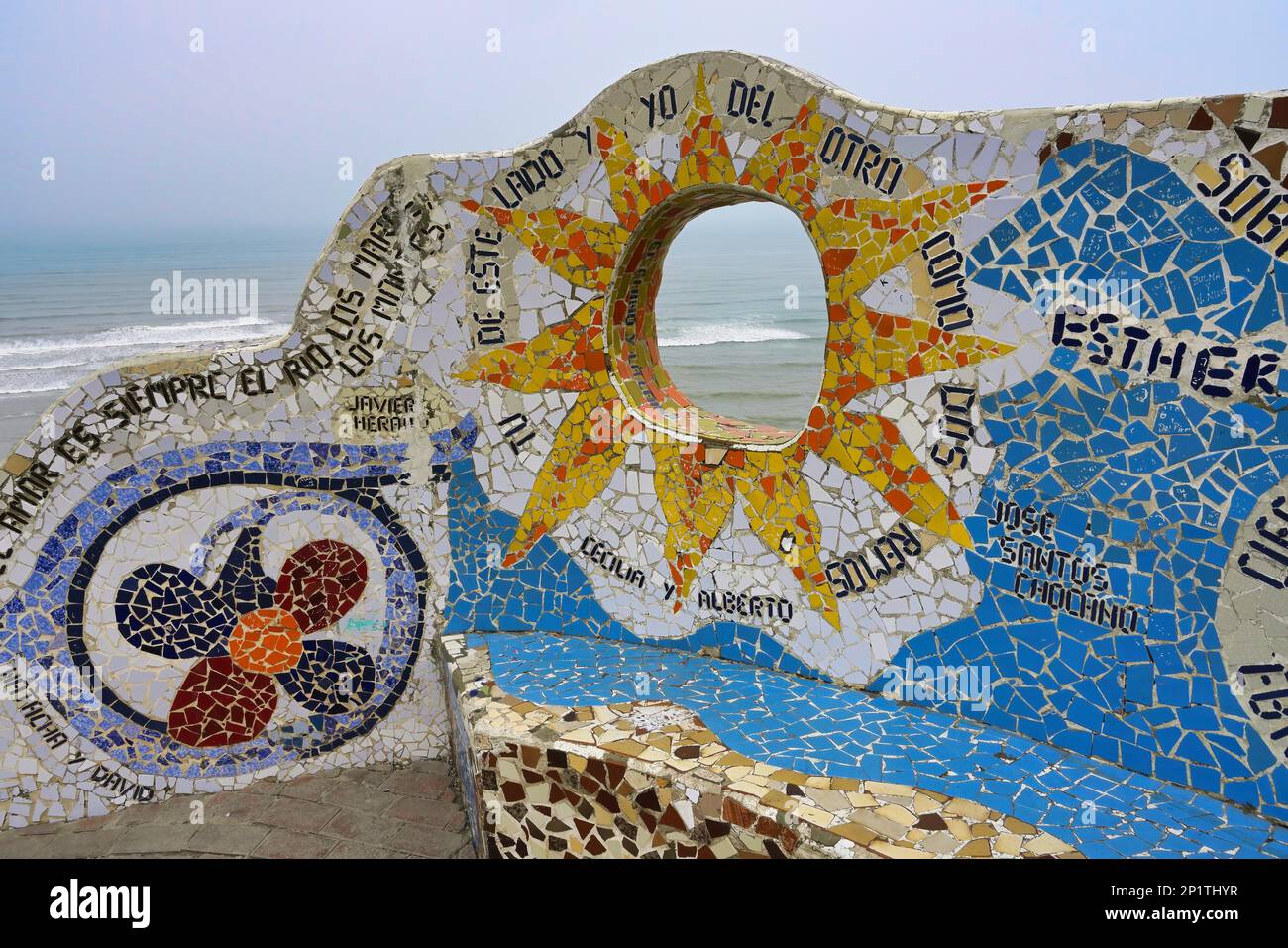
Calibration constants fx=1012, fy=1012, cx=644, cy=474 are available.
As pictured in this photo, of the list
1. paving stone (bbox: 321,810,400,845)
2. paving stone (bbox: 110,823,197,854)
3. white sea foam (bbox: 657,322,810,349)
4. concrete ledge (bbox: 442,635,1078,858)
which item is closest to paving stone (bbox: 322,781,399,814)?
paving stone (bbox: 321,810,400,845)

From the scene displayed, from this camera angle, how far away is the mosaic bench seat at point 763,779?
3.78 m

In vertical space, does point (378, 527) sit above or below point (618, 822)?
above

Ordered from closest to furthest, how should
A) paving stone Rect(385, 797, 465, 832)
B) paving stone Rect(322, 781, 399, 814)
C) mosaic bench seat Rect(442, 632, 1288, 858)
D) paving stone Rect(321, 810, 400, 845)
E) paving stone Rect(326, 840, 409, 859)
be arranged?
mosaic bench seat Rect(442, 632, 1288, 858), paving stone Rect(326, 840, 409, 859), paving stone Rect(321, 810, 400, 845), paving stone Rect(385, 797, 465, 832), paving stone Rect(322, 781, 399, 814)

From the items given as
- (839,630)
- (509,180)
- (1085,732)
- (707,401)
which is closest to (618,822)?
(839,630)

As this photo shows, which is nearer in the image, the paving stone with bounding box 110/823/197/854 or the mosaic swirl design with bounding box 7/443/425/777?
the paving stone with bounding box 110/823/197/854

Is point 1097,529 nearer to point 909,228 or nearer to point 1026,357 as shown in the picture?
point 1026,357

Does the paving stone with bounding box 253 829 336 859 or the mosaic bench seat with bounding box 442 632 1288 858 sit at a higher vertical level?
the mosaic bench seat with bounding box 442 632 1288 858

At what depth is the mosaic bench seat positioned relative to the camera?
12.4 feet

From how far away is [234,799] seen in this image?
5633mm

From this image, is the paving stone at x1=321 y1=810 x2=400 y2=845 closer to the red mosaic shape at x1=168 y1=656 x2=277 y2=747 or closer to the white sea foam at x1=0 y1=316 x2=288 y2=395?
the red mosaic shape at x1=168 y1=656 x2=277 y2=747

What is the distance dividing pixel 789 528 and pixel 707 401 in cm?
1891

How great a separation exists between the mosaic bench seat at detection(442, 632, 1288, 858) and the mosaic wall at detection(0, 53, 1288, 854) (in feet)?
0.13

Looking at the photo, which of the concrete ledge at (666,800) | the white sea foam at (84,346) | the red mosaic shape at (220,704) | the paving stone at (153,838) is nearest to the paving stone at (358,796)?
the red mosaic shape at (220,704)

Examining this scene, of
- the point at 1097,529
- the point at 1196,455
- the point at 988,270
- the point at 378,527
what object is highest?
the point at 988,270
